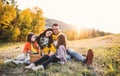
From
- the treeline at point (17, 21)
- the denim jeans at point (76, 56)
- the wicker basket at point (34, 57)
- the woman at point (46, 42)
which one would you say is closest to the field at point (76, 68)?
the denim jeans at point (76, 56)

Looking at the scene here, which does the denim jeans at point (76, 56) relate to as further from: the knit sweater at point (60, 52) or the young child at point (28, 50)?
the young child at point (28, 50)

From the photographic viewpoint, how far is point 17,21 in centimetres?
5391

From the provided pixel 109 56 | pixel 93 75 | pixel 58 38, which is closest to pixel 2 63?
pixel 58 38

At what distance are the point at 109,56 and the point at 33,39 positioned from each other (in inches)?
252

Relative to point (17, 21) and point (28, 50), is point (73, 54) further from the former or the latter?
point (17, 21)

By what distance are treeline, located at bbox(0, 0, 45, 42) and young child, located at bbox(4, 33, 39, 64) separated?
3126cm

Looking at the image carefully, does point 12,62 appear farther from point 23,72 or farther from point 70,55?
point 70,55

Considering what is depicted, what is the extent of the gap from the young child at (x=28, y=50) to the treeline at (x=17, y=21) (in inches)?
1231

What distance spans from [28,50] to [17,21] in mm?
35909

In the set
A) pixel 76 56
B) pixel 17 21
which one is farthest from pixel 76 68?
pixel 17 21

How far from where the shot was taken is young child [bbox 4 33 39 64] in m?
18.4

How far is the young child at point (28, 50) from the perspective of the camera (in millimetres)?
18359

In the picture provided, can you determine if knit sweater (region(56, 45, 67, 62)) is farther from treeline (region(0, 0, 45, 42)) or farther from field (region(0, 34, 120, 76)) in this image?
treeline (region(0, 0, 45, 42))

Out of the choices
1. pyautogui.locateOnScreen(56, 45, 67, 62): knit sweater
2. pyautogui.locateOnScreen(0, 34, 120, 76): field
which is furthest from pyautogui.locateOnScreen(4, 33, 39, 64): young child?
pyautogui.locateOnScreen(56, 45, 67, 62): knit sweater
